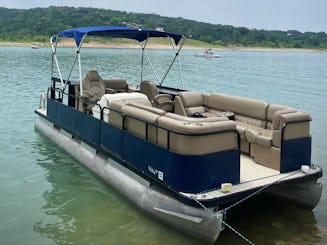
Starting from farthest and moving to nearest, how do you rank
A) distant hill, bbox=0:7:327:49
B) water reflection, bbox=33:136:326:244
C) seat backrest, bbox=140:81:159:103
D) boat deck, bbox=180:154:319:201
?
distant hill, bbox=0:7:327:49 → seat backrest, bbox=140:81:159:103 → water reflection, bbox=33:136:326:244 → boat deck, bbox=180:154:319:201

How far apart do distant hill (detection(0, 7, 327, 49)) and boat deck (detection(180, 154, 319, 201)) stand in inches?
3220

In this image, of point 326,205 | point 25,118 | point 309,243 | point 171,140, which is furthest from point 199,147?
point 25,118

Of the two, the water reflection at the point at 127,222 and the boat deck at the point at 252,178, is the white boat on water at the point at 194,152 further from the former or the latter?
the water reflection at the point at 127,222

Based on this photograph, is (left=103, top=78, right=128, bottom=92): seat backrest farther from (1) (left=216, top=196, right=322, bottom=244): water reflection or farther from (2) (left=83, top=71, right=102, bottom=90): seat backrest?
(1) (left=216, top=196, right=322, bottom=244): water reflection

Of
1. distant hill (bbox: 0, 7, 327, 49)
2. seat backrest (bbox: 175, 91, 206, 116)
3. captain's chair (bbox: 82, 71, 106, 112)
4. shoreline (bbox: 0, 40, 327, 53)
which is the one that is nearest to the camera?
seat backrest (bbox: 175, 91, 206, 116)

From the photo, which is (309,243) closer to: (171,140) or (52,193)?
(171,140)

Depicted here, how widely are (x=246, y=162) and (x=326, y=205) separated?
1997mm

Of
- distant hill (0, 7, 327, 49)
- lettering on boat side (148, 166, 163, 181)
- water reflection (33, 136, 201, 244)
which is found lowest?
water reflection (33, 136, 201, 244)

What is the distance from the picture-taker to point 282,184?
6.87 m

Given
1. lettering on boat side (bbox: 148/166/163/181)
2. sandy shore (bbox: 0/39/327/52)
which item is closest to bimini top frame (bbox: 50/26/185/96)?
lettering on boat side (bbox: 148/166/163/181)

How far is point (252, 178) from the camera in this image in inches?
277

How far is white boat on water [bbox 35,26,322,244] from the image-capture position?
6.28m

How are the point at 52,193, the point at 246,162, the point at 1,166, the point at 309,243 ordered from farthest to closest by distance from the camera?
the point at 1,166
the point at 52,193
the point at 246,162
the point at 309,243

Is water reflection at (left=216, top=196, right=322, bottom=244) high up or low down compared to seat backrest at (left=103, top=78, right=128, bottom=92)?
down
